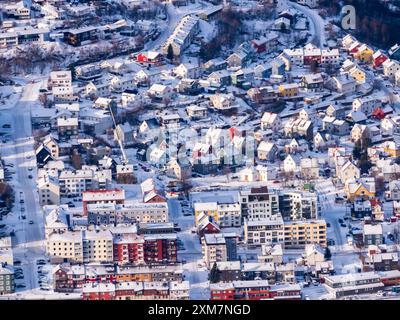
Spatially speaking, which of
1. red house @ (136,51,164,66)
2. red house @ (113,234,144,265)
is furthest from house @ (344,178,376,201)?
red house @ (136,51,164,66)

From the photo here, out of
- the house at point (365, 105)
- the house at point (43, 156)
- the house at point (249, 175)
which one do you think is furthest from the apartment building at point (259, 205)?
the house at point (365, 105)

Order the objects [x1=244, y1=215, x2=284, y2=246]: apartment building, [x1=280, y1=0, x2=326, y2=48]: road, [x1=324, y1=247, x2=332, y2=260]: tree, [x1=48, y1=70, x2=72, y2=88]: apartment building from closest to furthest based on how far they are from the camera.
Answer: [x1=324, y1=247, x2=332, y2=260]: tree, [x1=244, y1=215, x2=284, y2=246]: apartment building, [x1=48, y1=70, x2=72, y2=88]: apartment building, [x1=280, y1=0, x2=326, y2=48]: road

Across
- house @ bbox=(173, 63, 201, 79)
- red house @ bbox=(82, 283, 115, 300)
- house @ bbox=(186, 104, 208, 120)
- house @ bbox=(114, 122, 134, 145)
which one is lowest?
red house @ bbox=(82, 283, 115, 300)

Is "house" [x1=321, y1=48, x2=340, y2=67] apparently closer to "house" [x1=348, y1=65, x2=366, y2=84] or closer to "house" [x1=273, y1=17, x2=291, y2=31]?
"house" [x1=348, y1=65, x2=366, y2=84]

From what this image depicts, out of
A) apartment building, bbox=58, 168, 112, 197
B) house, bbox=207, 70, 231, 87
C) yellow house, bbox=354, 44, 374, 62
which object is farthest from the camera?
yellow house, bbox=354, 44, 374, 62

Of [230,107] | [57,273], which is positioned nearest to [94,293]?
[57,273]

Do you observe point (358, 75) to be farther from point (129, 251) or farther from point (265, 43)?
point (129, 251)
